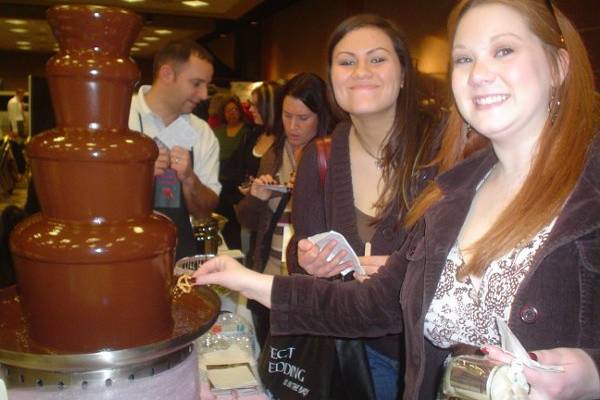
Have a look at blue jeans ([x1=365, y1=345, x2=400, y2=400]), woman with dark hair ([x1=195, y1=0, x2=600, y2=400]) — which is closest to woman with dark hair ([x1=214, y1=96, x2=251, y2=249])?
blue jeans ([x1=365, y1=345, x2=400, y2=400])

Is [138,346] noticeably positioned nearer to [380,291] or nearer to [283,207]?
[380,291]

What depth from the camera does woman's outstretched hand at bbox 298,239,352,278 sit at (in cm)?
180

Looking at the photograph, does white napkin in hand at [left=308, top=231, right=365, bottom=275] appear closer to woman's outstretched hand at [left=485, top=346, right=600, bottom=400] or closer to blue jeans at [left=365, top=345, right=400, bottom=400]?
blue jeans at [left=365, top=345, right=400, bottom=400]

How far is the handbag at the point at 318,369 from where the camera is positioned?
5.60ft

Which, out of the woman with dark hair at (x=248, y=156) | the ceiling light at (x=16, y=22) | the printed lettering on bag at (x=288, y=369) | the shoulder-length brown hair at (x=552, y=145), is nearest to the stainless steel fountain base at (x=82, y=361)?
the shoulder-length brown hair at (x=552, y=145)

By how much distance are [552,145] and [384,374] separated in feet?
3.23

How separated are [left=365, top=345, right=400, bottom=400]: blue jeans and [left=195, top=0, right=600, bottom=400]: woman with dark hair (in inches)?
18.6

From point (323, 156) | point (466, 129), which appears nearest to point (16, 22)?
point (323, 156)

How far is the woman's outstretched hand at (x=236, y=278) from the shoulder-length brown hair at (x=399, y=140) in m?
0.55

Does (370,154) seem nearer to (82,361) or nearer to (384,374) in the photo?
(384,374)

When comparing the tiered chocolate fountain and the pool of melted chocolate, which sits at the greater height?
the tiered chocolate fountain

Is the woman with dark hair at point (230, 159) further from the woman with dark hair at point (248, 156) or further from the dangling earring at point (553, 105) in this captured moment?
the dangling earring at point (553, 105)

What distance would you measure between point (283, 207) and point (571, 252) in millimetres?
1928

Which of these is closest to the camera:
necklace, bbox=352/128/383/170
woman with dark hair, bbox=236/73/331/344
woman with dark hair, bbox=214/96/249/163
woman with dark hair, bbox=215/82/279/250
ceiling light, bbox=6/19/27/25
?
necklace, bbox=352/128/383/170
